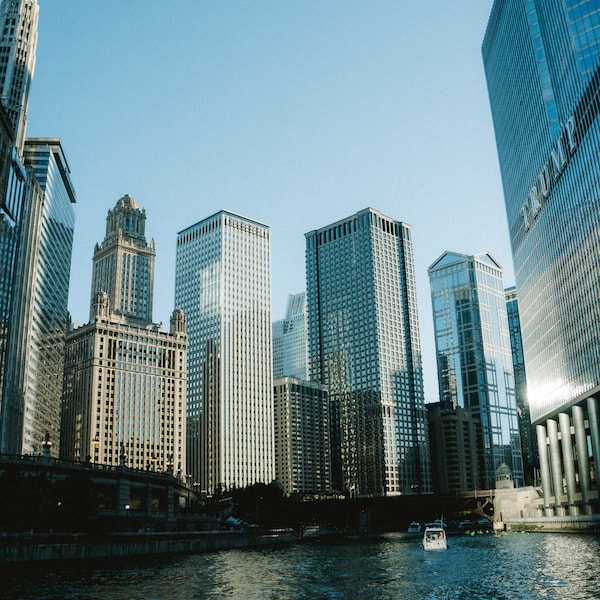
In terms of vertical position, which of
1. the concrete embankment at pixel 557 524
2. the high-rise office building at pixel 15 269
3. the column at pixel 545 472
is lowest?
the concrete embankment at pixel 557 524

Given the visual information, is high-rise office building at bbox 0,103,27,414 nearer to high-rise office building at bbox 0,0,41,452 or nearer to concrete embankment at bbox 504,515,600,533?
high-rise office building at bbox 0,0,41,452

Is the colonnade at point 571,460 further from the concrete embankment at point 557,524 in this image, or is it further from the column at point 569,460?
the concrete embankment at point 557,524

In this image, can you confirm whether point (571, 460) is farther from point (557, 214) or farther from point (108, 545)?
point (108, 545)

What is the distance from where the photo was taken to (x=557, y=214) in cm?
14212

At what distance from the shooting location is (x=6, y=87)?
19825 cm

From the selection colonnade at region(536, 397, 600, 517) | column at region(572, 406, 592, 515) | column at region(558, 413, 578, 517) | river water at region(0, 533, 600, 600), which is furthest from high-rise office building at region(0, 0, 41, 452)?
column at region(558, 413, 578, 517)

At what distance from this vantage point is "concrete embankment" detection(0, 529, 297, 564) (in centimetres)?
6981

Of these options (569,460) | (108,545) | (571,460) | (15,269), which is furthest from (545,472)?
(15,269)

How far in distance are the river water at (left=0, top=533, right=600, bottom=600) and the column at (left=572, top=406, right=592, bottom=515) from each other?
169 ft

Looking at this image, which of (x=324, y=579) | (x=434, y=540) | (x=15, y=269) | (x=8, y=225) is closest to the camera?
(x=324, y=579)

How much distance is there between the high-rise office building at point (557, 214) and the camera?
4975 inches

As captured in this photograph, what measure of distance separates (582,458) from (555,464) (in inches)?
746

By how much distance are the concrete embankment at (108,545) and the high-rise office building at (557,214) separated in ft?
220

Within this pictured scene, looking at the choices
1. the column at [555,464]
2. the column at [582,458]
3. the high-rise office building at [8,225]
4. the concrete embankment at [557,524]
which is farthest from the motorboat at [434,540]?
→ the high-rise office building at [8,225]
